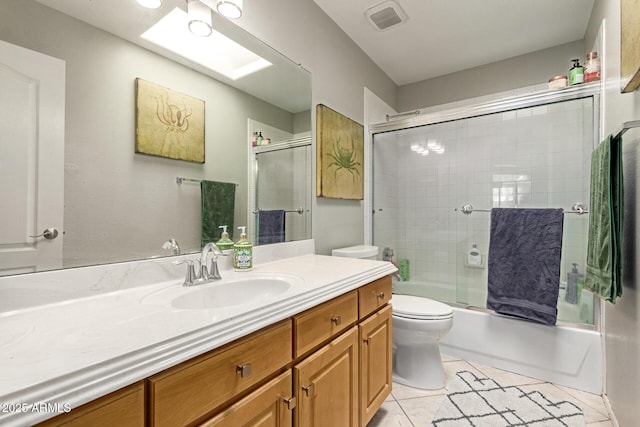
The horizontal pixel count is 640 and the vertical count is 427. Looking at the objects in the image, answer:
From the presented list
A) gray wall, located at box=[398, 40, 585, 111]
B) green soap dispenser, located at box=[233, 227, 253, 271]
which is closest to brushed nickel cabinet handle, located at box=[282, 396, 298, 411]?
green soap dispenser, located at box=[233, 227, 253, 271]

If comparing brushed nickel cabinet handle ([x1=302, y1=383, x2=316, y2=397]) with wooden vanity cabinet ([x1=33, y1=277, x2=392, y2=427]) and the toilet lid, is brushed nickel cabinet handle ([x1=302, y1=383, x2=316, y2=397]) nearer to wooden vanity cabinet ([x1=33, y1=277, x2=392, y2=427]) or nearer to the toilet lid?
wooden vanity cabinet ([x1=33, y1=277, x2=392, y2=427])

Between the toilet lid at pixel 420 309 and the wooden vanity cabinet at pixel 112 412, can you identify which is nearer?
the wooden vanity cabinet at pixel 112 412

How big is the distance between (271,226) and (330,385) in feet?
2.71

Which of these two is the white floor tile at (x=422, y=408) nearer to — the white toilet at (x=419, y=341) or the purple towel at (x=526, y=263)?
the white toilet at (x=419, y=341)

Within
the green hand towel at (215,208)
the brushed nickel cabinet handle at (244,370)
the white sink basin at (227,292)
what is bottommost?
the brushed nickel cabinet handle at (244,370)

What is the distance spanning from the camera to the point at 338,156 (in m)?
2.16

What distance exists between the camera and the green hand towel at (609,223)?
1.24 m

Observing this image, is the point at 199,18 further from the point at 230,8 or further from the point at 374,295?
the point at 374,295

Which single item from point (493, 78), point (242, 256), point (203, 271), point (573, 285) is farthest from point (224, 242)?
point (493, 78)

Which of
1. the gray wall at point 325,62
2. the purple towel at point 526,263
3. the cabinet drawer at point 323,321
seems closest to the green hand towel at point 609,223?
the purple towel at point 526,263

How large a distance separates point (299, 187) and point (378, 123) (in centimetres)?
130

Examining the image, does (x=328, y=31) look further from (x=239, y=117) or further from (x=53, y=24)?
(x=53, y=24)

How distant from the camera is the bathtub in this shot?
1776 millimetres

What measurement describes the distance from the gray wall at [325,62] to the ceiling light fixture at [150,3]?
42 centimetres
